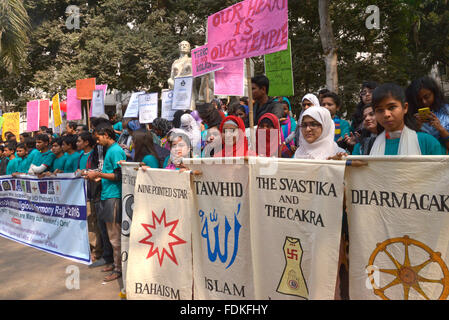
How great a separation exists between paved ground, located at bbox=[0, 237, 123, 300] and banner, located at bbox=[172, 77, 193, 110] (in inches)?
129

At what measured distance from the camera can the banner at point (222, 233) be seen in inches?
115

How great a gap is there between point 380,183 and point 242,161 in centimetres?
99

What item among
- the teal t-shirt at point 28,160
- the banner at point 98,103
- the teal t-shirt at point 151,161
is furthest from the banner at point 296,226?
the banner at point 98,103

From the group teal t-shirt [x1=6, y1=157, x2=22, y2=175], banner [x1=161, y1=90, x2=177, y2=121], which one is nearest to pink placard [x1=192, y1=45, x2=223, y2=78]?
banner [x1=161, y1=90, x2=177, y2=121]

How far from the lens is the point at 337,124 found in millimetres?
4996

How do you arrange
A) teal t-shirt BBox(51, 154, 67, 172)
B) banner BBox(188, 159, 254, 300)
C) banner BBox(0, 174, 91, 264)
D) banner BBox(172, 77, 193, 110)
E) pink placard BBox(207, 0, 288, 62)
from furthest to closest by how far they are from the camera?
banner BBox(172, 77, 193, 110), teal t-shirt BBox(51, 154, 67, 172), banner BBox(0, 174, 91, 264), pink placard BBox(207, 0, 288, 62), banner BBox(188, 159, 254, 300)

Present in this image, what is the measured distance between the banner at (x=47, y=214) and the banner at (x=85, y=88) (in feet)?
8.74

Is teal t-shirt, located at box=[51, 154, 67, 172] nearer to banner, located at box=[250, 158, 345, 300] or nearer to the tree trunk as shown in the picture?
banner, located at box=[250, 158, 345, 300]

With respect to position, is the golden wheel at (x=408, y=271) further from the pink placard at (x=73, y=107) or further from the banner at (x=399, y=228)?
the pink placard at (x=73, y=107)

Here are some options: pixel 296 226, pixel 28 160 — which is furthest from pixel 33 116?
pixel 296 226

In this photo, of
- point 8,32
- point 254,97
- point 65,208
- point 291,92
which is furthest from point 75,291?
point 8,32

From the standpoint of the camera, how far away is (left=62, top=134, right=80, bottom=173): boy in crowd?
580 cm

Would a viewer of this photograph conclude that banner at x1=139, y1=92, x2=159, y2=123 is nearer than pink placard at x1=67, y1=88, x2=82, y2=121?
Yes

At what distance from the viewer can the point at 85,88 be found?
8625 mm
